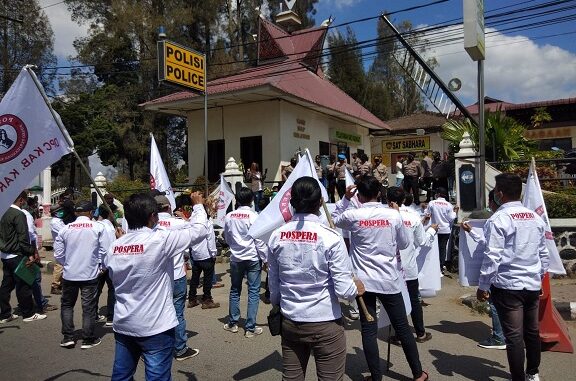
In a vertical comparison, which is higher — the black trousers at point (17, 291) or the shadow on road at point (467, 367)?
the black trousers at point (17, 291)

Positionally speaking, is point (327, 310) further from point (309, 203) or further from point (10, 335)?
point (10, 335)

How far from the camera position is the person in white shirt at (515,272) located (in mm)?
4051

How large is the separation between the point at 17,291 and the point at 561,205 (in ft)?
31.1

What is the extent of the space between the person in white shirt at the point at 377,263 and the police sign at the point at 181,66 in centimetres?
1046

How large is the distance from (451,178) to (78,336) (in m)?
9.81

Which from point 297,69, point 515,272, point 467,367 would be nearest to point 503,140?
point 467,367

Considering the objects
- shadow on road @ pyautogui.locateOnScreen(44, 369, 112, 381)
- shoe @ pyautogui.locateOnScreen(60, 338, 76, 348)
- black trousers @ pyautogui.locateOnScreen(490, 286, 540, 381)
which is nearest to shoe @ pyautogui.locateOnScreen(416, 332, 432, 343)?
black trousers @ pyautogui.locateOnScreen(490, 286, 540, 381)

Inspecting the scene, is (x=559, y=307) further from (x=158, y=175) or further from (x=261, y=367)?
(x=158, y=175)

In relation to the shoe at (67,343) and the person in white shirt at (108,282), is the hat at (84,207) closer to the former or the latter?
the person in white shirt at (108,282)

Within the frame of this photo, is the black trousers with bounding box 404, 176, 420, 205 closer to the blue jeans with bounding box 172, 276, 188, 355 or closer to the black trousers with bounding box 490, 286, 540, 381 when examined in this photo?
the blue jeans with bounding box 172, 276, 188, 355

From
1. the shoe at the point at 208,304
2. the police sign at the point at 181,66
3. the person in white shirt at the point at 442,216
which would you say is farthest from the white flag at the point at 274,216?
the police sign at the point at 181,66

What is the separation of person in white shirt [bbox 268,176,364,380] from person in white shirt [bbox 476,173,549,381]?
5.04 feet

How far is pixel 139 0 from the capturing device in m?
27.1

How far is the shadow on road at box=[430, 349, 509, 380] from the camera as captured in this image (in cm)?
480
